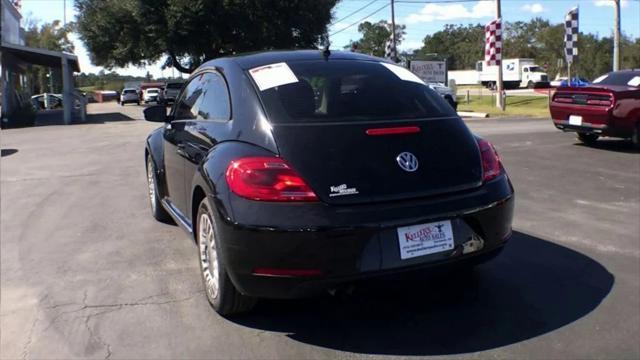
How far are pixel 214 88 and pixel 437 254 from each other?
2046 millimetres

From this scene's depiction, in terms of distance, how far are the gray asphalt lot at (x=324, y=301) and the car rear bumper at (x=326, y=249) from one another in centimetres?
19

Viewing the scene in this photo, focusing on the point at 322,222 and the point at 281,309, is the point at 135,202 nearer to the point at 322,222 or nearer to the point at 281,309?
the point at 281,309

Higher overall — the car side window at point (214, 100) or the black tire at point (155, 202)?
the car side window at point (214, 100)

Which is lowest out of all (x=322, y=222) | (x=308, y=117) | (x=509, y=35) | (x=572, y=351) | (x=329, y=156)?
(x=572, y=351)

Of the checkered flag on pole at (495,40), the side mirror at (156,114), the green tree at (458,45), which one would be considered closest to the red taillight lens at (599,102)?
the side mirror at (156,114)

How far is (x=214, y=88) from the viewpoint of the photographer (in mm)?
4328

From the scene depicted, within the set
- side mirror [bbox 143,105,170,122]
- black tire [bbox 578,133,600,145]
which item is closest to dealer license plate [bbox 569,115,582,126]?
black tire [bbox 578,133,600,145]

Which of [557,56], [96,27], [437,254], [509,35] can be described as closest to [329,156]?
[437,254]

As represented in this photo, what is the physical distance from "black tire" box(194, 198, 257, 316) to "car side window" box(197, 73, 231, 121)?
0.63 m

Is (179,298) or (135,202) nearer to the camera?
(179,298)

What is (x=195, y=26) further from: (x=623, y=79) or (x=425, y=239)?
(x=425, y=239)

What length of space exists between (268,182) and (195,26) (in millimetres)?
30397

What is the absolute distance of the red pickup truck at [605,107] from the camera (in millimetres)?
10633

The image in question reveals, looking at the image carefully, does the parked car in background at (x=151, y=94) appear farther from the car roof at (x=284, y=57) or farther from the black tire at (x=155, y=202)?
the car roof at (x=284, y=57)
